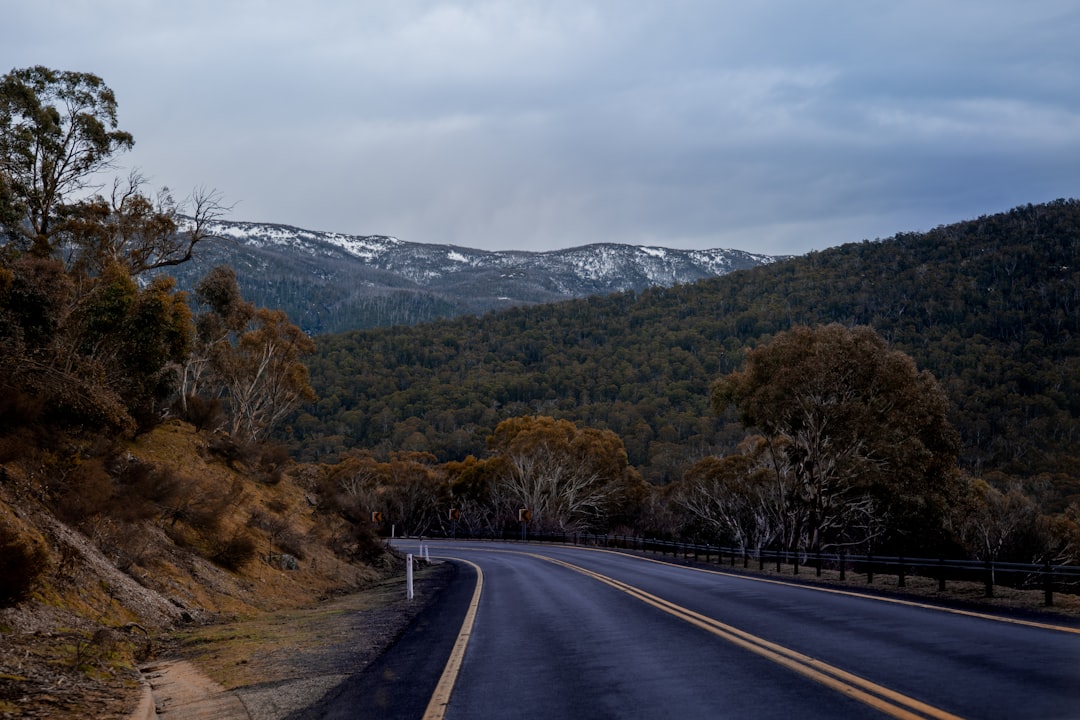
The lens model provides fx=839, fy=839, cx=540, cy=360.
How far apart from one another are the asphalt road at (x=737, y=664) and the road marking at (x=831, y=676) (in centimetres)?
2

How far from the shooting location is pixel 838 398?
35.9 m

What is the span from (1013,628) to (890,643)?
230 centimetres

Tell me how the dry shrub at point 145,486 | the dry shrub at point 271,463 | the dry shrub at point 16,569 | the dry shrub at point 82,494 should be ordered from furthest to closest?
the dry shrub at point 271,463 → the dry shrub at point 145,486 → the dry shrub at point 82,494 → the dry shrub at point 16,569

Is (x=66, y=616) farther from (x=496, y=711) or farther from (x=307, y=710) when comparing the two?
(x=496, y=711)

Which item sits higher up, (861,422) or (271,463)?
(861,422)

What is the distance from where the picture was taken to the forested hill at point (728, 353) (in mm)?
102562

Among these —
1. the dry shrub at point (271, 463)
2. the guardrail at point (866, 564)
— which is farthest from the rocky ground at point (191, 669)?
the dry shrub at point (271, 463)

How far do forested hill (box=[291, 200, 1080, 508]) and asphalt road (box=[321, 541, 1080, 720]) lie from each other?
68344 millimetres

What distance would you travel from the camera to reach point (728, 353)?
13875 centimetres

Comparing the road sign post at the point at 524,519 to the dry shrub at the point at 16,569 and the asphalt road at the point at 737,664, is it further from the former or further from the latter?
the dry shrub at the point at 16,569

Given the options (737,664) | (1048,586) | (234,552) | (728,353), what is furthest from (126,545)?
(728,353)

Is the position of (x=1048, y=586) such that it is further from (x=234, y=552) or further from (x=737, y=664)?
(x=234, y=552)

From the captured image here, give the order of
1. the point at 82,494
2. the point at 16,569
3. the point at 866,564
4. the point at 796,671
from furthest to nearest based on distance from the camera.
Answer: the point at 866,564 < the point at 82,494 < the point at 16,569 < the point at 796,671

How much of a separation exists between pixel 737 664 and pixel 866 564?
58.7 ft
